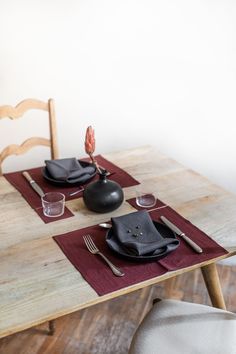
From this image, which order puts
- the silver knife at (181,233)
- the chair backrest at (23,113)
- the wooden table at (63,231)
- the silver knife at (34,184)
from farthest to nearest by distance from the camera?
the chair backrest at (23,113), the silver knife at (34,184), the silver knife at (181,233), the wooden table at (63,231)

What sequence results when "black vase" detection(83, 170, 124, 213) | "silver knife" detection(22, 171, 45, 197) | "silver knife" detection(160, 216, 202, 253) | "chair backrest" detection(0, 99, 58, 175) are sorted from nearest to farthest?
"silver knife" detection(160, 216, 202, 253) < "black vase" detection(83, 170, 124, 213) < "silver knife" detection(22, 171, 45, 197) < "chair backrest" detection(0, 99, 58, 175)

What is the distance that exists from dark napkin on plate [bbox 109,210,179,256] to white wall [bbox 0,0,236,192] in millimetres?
987

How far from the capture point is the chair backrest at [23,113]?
1.87m

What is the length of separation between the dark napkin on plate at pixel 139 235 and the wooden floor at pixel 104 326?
780 millimetres

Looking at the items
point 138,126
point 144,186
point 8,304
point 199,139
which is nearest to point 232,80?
point 199,139

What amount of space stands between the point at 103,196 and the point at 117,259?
27cm

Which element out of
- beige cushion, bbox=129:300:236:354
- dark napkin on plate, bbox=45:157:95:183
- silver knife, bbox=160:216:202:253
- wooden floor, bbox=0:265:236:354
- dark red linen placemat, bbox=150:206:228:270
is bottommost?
wooden floor, bbox=0:265:236:354

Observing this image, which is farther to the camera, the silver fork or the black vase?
the black vase

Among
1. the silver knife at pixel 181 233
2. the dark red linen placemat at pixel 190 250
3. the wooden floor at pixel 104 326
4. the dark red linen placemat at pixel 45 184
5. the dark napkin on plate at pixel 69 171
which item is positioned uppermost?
the dark napkin on plate at pixel 69 171

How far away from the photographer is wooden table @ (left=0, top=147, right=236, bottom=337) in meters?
1.08

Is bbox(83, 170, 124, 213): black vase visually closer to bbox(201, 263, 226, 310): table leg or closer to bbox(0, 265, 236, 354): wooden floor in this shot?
bbox(201, 263, 226, 310): table leg

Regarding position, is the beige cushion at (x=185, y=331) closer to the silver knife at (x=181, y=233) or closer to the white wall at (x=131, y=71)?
the silver knife at (x=181, y=233)

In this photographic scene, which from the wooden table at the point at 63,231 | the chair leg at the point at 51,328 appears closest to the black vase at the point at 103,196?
the wooden table at the point at 63,231

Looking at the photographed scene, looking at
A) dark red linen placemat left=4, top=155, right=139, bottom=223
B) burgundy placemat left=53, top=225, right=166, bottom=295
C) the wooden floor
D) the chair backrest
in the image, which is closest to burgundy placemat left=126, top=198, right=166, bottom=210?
dark red linen placemat left=4, top=155, right=139, bottom=223
